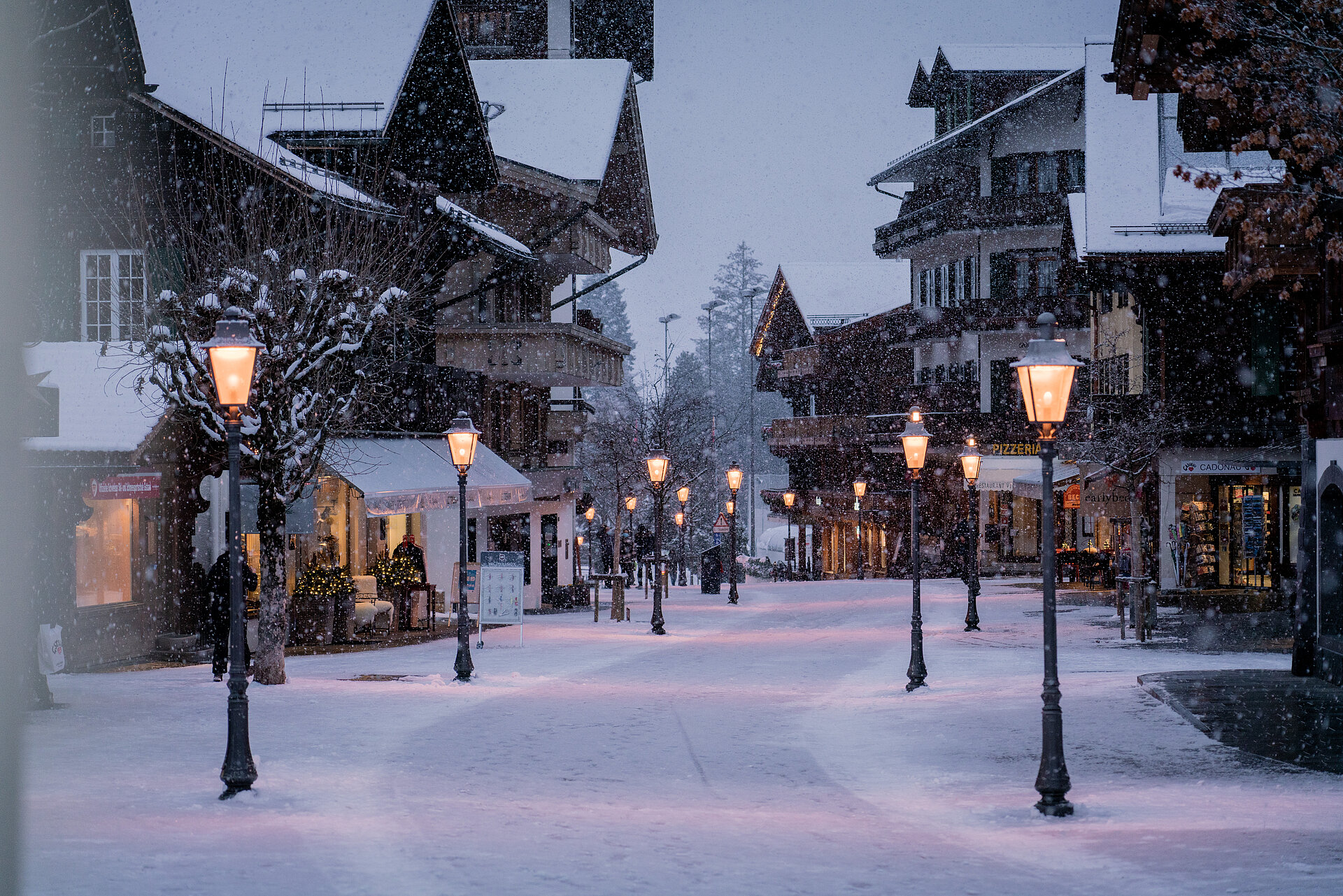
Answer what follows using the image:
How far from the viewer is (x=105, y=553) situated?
Result: 76.2 feet

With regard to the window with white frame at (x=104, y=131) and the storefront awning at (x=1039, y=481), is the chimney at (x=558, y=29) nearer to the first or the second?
the storefront awning at (x=1039, y=481)

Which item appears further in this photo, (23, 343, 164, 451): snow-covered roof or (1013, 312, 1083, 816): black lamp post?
(23, 343, 164, 451): snow-covered roof

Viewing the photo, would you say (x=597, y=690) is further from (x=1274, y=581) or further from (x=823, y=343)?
(x=823, y=343)

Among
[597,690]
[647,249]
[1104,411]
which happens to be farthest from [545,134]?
[597,690]

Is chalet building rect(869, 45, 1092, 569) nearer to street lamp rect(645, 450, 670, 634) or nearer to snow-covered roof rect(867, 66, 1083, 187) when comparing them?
snow-covered roof rect(867, 66, 1083, 187)

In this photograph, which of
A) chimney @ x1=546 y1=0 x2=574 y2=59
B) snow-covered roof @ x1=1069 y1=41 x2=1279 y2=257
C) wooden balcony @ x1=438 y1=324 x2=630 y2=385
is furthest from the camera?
chimney @ x1=546 y1=0 x2=574 y2=59

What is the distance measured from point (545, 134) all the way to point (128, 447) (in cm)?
2510

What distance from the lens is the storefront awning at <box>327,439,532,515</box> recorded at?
27.3 metres

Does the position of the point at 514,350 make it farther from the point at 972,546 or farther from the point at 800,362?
the point at 800,362

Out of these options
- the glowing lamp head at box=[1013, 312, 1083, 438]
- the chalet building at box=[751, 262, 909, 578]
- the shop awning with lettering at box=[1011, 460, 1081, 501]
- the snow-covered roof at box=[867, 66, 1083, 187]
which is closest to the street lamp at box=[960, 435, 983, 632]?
the shop awning with lettering at box=[1011, 460, 1081, 501]

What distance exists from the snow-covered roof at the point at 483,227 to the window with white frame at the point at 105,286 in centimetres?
835

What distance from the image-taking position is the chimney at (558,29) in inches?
2036

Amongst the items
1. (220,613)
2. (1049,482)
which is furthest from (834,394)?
(1049,482)

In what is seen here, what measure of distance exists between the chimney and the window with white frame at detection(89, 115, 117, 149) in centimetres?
2751
